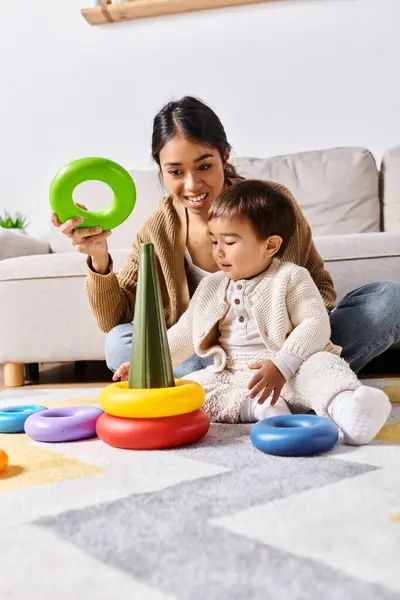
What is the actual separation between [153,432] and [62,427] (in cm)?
18

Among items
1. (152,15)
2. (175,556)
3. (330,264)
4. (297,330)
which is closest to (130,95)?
(152,15)

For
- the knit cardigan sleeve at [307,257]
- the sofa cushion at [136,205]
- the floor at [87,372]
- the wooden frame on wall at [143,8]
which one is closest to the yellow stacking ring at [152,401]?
the knit cardigan sleeve at [307,257]

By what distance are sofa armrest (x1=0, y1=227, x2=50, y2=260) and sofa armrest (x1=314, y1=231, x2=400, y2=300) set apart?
0.99 meters

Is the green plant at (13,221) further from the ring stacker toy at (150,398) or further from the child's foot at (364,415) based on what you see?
the child's foot at (364,415)

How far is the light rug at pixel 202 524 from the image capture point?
1.63 feet

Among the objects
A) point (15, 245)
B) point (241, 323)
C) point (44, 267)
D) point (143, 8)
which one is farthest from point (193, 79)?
point (241, 323)

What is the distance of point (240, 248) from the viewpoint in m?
1.18

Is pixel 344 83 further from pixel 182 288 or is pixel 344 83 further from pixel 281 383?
pixel 281 383

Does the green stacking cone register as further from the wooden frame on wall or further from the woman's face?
the wooden frame on wall

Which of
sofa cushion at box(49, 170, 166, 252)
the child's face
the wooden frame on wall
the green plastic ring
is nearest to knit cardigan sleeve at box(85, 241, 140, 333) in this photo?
the green plastic ring

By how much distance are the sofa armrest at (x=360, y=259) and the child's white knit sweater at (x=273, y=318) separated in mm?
627

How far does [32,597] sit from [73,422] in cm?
56

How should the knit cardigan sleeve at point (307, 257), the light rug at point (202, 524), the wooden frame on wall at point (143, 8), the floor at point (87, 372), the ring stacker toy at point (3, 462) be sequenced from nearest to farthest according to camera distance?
1. the light rug at point (202, 524)
2. the ring stacker toy at point (3, 462)
3. the knit cardigan sleeve at point (307, 257)
4. the floor at point (87, 372)
5. the wooden frame on wall at point (143, 8)

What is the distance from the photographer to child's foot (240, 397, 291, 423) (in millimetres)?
1089
